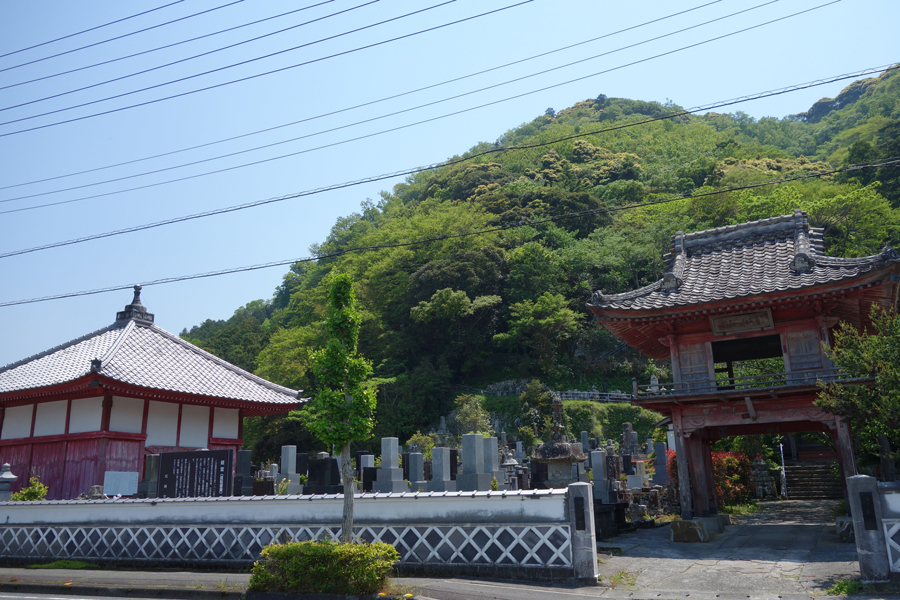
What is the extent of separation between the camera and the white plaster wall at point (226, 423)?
874 inches

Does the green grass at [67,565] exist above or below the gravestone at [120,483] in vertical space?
below

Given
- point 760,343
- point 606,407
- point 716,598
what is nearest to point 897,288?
point 760,343

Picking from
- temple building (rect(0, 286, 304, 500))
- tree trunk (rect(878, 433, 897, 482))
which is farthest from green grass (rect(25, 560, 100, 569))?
tree trunk (rect(878, 433, 897, 482))

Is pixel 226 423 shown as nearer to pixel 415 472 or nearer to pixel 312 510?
pixel 415 472

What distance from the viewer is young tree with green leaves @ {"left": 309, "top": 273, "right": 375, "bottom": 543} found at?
404 inches

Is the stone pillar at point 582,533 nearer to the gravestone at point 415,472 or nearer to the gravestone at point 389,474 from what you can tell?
the gravestone at point 389,474

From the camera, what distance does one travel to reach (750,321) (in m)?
15.9

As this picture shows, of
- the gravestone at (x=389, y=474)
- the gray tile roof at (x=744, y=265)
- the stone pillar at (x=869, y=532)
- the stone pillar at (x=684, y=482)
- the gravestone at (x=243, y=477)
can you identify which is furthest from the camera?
the gravestone at (x=389, y=474)

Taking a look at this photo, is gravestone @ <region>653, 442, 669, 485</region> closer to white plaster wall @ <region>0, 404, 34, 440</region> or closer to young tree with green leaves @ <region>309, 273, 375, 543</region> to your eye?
young tree with green leaves @ <region>309, 273, 375, 543</region>

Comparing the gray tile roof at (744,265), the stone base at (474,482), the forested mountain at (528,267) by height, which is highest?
the forested mountain at (528,267)

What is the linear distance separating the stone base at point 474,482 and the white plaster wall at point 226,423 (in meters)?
11.2

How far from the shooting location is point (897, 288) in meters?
14.9

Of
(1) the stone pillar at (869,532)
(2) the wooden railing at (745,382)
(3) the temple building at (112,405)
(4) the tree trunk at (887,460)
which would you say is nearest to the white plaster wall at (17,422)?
(3) the temple building at (112,405)

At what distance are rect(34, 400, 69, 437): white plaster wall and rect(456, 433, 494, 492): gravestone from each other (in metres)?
13.3
